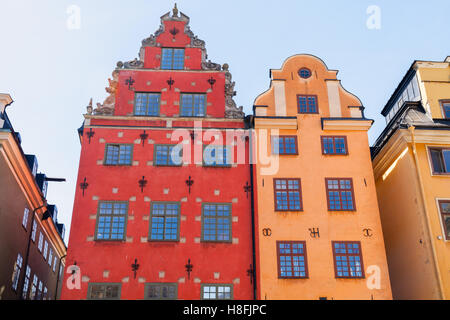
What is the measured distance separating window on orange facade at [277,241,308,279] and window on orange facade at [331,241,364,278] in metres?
1.34

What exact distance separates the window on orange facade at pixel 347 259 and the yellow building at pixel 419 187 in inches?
105

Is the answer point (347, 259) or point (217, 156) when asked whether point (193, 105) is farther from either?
point (347, 259)

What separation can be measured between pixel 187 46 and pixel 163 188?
8.09 meters

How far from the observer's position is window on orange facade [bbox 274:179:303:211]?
77.8ft

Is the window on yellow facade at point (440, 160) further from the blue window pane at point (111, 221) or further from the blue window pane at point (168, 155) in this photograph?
the blue window pane at point (111, 221)

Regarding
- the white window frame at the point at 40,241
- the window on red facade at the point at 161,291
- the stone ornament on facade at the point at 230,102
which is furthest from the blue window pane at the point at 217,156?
the white window frame at the point at 40,241

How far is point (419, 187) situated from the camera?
2339 cm

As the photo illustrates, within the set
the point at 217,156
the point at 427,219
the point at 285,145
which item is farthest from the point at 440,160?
the point at 217,156

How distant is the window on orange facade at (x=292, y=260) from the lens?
22.3m

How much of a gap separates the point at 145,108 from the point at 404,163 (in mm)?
12485

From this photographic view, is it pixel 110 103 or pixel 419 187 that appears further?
pixel 110 103
